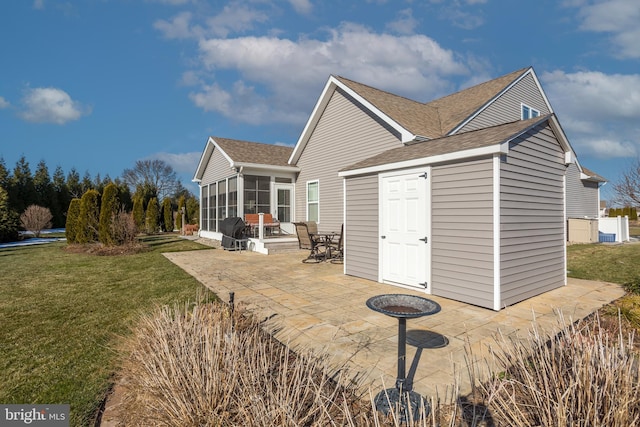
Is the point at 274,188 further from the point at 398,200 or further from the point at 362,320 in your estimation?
the point at 362,320

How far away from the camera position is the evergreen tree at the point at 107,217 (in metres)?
12.0

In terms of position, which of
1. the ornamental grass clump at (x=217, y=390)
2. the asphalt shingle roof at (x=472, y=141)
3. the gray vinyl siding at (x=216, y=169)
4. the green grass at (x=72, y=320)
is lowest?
the green grass at (x=72, y=320)

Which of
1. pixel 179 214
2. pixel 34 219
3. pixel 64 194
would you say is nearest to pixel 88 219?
pixel 179 214

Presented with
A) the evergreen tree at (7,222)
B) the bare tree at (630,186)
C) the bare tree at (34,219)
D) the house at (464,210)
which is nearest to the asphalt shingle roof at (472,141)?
the house at (464,210)

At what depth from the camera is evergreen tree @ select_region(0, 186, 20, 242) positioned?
53.9ft

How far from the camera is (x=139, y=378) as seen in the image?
2441 millimetres

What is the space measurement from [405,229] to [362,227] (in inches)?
50.1

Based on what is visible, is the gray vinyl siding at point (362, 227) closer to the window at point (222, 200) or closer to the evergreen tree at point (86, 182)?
the window at point (222, 200)

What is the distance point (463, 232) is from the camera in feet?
16.6

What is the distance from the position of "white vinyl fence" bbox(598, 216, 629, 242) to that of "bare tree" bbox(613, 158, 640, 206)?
1011 millimetres

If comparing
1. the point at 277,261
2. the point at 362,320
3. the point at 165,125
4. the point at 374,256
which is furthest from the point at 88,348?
the point at 165,125

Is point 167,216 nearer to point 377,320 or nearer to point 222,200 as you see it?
point 222,200

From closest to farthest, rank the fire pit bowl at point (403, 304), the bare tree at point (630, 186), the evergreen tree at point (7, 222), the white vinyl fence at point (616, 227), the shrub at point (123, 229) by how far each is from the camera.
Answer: the fire pit bowl at point (403, 304), the shrub at point (123, 229), the bare tree at point (630, 186), the white vinyl fence at point (616, 227), the evergreen tree at point (7, 222)

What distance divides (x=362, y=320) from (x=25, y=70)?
29.7 metres
